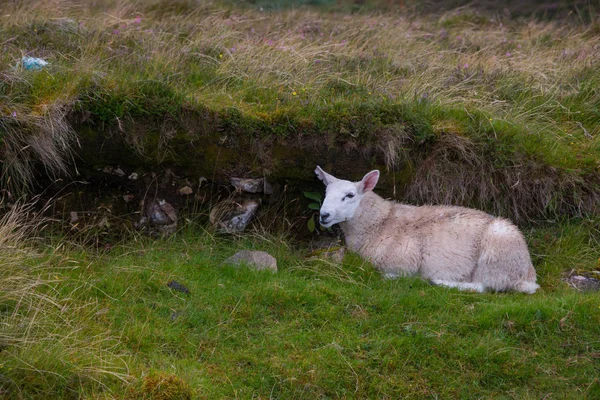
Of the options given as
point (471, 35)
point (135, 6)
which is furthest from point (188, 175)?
point (471, 35)

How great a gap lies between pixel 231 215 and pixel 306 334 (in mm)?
2680

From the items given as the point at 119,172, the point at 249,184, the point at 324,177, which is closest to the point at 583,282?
the point at 324,177

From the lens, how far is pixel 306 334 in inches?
263

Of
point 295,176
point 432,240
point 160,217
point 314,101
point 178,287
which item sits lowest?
point 178,287

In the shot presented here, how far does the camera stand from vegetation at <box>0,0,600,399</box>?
6160 millimetres

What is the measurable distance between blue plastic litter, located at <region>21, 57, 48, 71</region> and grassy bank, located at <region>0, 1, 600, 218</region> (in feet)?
0.86

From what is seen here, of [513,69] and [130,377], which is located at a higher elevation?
[513,69]

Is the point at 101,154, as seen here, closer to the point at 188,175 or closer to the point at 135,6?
the point at 188,175

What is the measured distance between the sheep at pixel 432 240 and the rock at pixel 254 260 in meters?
0.86

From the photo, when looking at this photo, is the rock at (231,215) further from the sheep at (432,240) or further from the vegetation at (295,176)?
the sheep at (432,240)

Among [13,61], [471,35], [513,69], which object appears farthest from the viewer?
[471,35]

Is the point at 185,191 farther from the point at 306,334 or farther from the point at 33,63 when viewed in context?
the point at 306,334

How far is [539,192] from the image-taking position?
31.0 ft

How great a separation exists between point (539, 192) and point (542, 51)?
4299 millimetres
